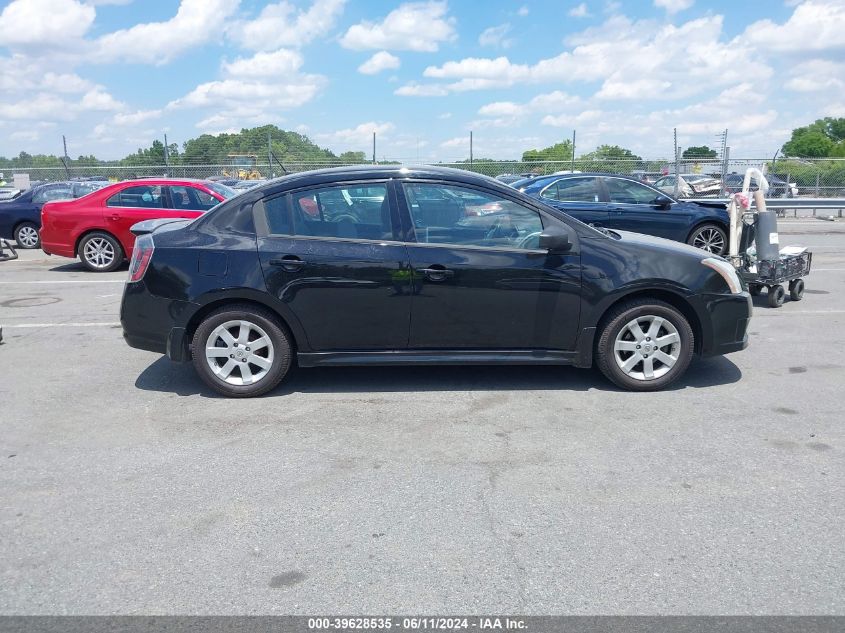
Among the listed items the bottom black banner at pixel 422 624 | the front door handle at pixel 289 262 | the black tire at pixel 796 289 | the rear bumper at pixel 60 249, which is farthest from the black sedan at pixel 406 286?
the rear bumper at pixel 60 249

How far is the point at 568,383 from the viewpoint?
6043 mm

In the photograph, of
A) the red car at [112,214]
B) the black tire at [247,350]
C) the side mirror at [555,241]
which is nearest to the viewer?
the side mirror at [555,241]

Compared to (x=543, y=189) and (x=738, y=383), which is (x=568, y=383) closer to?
(x=738, y=383)

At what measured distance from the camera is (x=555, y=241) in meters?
5.52

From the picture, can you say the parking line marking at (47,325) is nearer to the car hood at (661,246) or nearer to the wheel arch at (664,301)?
the wheel arch at (664,301)

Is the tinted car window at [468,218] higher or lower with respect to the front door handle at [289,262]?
higher

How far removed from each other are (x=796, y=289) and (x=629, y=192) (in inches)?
134

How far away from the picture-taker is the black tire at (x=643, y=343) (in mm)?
5695

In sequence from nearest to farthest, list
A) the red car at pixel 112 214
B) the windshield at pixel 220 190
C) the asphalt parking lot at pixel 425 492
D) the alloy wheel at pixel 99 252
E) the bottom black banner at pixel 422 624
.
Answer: the bottom black banner at pixel 422 624 → the asphalt parking lot at pixel 425 492 → the red car at pixel 112 214 → the alloy wheel at pixel 99 252 → the windshield at pixel 220 190

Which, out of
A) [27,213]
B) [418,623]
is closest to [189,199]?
[27,213]

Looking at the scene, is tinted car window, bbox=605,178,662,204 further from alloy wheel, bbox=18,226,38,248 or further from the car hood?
alloy wheel, bbox=18,226,38,248

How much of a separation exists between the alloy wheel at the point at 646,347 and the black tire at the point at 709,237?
6716 millimetres

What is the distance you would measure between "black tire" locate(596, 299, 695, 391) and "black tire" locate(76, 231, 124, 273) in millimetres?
9679

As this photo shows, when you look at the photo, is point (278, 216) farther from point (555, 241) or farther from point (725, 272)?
point (725, 272)
